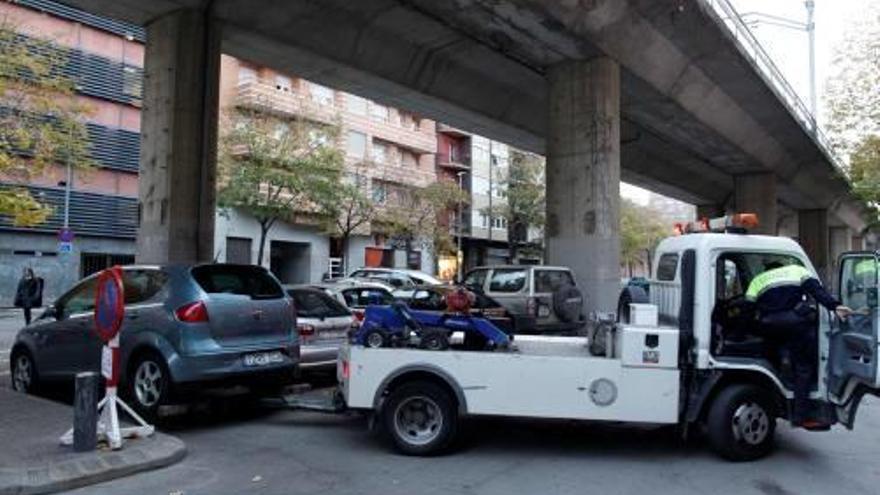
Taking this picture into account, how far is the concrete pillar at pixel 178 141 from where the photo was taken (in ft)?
49.6

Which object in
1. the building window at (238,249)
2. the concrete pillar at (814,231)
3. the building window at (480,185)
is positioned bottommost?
the building window at (238,249)

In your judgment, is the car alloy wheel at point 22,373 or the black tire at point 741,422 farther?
the car alloy wheel at point 22,373

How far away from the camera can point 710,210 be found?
4138 cm

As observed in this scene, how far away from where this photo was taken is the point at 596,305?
16.7m

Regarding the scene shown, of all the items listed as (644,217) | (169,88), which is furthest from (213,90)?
(644,217)

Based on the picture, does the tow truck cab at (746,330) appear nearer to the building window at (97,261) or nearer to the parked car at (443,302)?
the parked car at (443,302)

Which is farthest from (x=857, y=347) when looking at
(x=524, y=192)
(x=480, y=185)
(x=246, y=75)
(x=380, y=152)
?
(x=480, y=185)

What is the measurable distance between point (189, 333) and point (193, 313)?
212mm

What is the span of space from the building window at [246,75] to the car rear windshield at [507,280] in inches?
1013

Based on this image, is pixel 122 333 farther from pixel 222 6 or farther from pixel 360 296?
pixel 222 6

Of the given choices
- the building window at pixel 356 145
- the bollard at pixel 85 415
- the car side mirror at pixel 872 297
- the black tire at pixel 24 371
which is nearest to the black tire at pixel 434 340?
the bollard at pixel 85 415

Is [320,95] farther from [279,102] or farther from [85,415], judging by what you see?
[85,415]

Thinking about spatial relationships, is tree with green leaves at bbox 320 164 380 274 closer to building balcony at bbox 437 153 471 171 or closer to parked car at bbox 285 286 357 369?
building balcony at bbox 437 153 471 171

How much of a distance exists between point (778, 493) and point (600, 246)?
1000 cm
